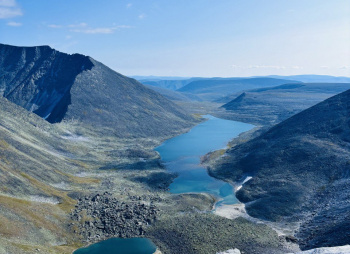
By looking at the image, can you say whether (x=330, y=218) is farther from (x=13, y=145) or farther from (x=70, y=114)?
(x=70, y=114)

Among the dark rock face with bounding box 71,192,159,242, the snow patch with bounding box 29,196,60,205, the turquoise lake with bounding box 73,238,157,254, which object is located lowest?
the turquoise lake with bounding box 73,238,157,254

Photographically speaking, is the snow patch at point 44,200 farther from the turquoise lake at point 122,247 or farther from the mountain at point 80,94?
the mountain at point 80,94

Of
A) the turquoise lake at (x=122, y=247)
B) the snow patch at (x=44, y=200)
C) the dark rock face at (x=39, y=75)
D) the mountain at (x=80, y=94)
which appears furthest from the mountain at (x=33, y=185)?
the dark rock face at (x=39, y=75)

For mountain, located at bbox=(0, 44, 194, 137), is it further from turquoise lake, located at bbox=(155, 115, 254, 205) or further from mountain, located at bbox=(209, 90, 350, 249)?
mountain, located at bbox=(209, 90, 350, 249)

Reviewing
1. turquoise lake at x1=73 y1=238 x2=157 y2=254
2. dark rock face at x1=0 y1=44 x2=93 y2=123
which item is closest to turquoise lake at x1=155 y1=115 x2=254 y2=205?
Result: turquoise lake at x1=73 y1=238 x2=157 y2=254

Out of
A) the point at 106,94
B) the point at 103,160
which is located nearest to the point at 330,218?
the point at 103,160

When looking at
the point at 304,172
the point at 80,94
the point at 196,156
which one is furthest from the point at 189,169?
the point at 80,94

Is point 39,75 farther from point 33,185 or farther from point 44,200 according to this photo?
point 44,200
